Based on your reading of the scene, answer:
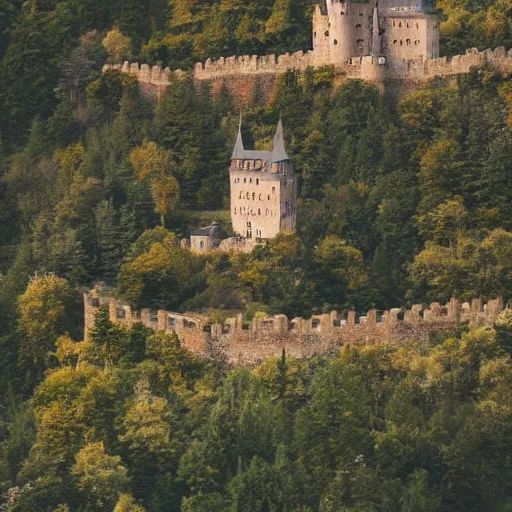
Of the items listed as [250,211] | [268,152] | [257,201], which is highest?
[268,152]

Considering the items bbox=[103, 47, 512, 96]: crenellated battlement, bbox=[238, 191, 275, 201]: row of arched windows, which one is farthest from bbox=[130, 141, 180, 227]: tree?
bbox=[103, 47, 512, 96]: crenellated battlement

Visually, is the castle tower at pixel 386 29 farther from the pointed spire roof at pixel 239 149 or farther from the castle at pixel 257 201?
the pointed spire roof at pixel 239 149

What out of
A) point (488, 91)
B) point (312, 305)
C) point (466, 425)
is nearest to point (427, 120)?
point (488, 91)

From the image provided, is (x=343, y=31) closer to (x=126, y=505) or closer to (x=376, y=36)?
(x=376, y=36)

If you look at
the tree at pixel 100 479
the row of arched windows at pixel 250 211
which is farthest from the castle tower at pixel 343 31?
the tree at pixel 100 479

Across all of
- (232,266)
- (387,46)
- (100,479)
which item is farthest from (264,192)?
(100,479)
